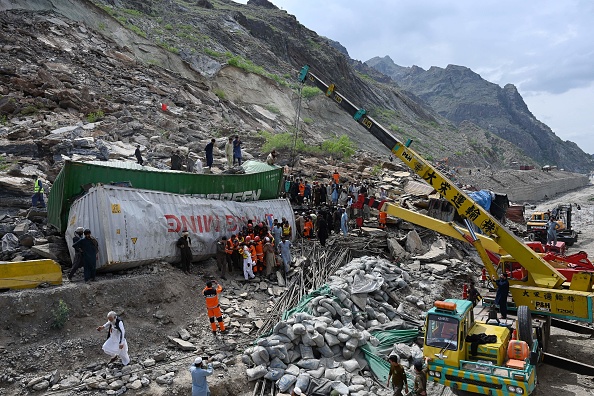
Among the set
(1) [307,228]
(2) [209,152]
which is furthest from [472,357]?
(2) [209,152]

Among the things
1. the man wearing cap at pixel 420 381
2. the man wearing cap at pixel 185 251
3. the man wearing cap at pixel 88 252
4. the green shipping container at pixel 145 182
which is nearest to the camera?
the man wearing cap at pixel 420 381

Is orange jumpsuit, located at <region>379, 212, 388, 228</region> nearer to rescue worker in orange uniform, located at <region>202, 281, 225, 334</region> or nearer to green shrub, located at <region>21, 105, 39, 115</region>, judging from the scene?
rescue worker in orange uniform, located at <region>202, 281, 225, 334</region>

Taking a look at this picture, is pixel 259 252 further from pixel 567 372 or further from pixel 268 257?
pixel 567 372

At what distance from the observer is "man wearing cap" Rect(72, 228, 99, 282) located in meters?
9.65

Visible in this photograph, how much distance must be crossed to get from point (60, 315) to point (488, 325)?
831 cm

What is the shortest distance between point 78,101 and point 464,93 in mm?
150795

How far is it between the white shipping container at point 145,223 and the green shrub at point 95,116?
11033 millimetres

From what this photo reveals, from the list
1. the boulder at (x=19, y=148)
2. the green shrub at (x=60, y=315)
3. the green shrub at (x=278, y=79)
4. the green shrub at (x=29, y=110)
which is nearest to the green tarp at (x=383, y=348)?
the green shrub at (x=60, y=315)

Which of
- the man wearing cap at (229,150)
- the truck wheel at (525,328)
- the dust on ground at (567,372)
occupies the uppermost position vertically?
the man wearing cap at (229,150)

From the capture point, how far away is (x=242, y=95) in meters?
35.6

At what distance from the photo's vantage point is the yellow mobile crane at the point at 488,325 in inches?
293

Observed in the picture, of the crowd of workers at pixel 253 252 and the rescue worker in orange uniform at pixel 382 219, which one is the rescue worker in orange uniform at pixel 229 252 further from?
the rescue worker in orange uniform at pixel 382 219

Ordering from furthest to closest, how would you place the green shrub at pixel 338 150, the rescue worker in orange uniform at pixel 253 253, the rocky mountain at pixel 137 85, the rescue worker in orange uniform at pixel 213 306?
1. the green shrub at pixel 338 150
2. the rocky mountain at pixel 137 85
3. the rescue worker in orange uniform at pixel 253 253
4. the rescue worker in orange uniform at pixel 213 306

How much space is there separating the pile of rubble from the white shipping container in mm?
3488
